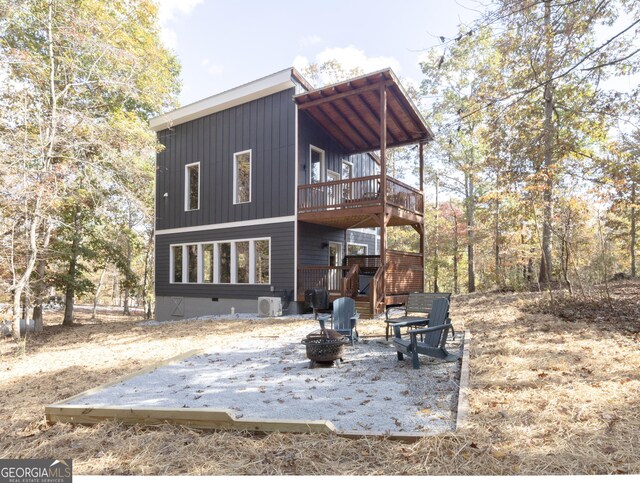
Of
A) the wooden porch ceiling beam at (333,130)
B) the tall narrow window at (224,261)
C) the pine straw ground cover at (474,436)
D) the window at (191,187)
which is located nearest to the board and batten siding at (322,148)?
the wooden porch ceiling beam at (333,130)

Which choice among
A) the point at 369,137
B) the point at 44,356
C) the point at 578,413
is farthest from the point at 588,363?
the point at 369,137

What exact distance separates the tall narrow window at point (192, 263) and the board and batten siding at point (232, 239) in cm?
25

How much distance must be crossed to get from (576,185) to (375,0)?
27.7 ft

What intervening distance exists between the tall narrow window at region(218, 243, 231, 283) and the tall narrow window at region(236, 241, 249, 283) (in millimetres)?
467

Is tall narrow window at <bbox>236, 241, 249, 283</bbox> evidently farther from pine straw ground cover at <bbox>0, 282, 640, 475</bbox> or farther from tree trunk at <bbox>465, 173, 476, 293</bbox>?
tree trunk at <bbox>465, 173, 476, 293</bbox>

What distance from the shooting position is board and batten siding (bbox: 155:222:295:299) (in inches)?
492

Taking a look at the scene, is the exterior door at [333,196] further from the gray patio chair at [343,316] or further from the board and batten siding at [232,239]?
the gray patio chair at [343,316]

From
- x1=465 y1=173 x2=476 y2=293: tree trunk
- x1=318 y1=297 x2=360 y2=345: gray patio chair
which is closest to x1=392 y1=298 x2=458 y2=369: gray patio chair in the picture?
x1=318 y1=297 x2=360 y2=345: gray patio chair

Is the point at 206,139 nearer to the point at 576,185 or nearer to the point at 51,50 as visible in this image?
the point at 51,50

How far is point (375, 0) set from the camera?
6.04 metres

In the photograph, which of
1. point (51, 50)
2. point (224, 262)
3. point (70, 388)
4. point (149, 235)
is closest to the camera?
point (70, 388)

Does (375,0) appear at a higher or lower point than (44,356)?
higher

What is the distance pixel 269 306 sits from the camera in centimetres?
1162

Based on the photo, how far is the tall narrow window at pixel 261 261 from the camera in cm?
1301
